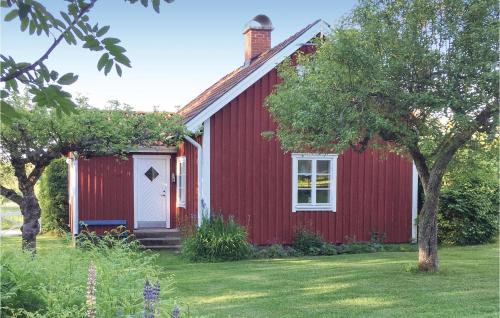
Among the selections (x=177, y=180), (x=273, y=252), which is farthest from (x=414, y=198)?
(x=177, y=180)

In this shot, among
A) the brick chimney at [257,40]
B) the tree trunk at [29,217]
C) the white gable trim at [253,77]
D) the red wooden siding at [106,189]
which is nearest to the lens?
the tree trunk at [29,217]

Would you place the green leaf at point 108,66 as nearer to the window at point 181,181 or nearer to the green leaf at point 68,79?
the green leaf at point 68,79

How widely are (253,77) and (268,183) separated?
2668 mm

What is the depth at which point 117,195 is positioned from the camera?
15.2 m

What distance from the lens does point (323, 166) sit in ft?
45.1

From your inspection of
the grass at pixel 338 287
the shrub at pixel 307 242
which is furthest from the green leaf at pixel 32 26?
the shrub at pixel 307 242

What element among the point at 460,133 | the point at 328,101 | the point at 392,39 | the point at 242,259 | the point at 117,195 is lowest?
the point at 242,259

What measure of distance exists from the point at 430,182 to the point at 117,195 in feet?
30.3

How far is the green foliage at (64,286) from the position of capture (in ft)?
13.4

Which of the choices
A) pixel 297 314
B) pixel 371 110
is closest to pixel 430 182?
pixel 371 110

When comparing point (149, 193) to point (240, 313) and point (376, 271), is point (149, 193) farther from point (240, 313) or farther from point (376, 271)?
point (240, 313)

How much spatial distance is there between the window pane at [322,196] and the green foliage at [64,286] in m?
8.47

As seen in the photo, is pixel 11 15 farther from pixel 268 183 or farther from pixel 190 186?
pixel 190 186

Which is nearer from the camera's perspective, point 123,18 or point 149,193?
point 123,18
